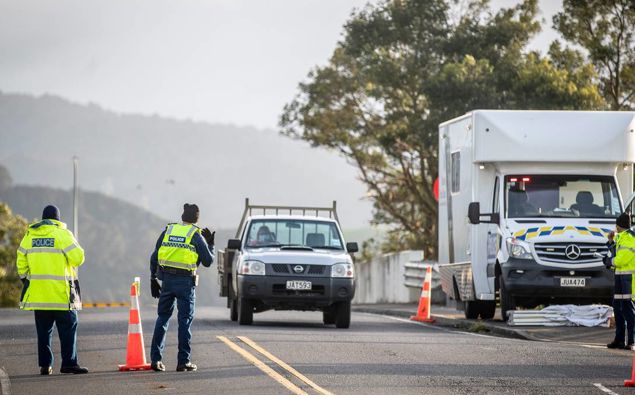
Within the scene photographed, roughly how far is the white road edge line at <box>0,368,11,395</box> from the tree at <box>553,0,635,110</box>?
30.8 m

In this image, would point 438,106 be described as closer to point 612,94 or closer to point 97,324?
point 612,94

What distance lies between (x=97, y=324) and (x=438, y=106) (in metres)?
22.0

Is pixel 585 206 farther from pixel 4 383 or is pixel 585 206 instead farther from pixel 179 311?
pixel 4 383

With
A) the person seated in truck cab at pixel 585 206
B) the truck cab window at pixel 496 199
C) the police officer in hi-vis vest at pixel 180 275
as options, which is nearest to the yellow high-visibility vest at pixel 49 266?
the police officer in hi-vis vest at pixel 180 275

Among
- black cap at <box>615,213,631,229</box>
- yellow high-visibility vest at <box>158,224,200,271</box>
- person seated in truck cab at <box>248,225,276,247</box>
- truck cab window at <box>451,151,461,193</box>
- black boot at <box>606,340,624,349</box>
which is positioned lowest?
black boot at <box>606,340,624,349</box>

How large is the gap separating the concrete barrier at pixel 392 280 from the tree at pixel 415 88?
1.96 m

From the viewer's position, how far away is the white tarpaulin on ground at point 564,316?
23.0 metres

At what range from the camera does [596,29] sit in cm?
4316

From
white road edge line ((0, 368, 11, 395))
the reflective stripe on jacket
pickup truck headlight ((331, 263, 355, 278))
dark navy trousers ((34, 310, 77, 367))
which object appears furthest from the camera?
pickup truck headlight ((331, 263, 355, 278))

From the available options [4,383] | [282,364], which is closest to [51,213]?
[4,383]

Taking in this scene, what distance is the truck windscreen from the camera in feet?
77.5

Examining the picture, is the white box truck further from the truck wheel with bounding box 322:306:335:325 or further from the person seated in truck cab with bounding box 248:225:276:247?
the person seated in truck cab with bounding box 248:225:276:247

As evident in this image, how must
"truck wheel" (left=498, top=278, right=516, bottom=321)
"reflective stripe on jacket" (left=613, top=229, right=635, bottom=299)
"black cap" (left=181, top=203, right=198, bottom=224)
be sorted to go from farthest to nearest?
"truck wheel" (left=498, top=278, right=516, bottom=321)
"reflective stripe on jacket" (left=613, top=229, right=635, bottom=299)
"black cap" (left=181, top=203, right=198, bottom=224)

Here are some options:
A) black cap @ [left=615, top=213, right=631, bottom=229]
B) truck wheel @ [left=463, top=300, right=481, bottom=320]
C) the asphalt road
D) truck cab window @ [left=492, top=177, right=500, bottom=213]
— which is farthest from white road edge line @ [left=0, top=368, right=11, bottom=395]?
truck wheel @ [left=463, top=300, right=481, bottom=320]
